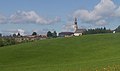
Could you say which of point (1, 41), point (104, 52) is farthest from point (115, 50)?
point (1, 41)

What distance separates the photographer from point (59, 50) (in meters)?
72.6

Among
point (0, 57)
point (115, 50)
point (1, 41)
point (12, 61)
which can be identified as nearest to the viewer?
point (12, 61)

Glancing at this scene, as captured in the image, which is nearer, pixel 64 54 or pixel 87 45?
pixel 64 54

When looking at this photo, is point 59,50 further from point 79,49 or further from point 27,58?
point 27,58

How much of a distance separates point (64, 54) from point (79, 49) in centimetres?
826

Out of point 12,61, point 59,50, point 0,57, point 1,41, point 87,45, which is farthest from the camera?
point 1,41

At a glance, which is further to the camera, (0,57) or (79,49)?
(79,49)

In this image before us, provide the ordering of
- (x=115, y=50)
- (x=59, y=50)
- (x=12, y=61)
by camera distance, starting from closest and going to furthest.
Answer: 1. (x=12, y=61)
2. (x=115, y=50)
3. (x=59, y=50)

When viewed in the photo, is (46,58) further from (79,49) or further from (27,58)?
(79,49)

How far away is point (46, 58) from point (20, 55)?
709 cm

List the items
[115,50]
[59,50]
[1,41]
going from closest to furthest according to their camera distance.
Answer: [115,50] < [59,50] < [1,41]

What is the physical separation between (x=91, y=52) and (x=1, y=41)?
187 feet

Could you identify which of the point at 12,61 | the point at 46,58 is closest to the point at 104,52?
the point at 46,58

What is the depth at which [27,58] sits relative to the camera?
6144 cm
